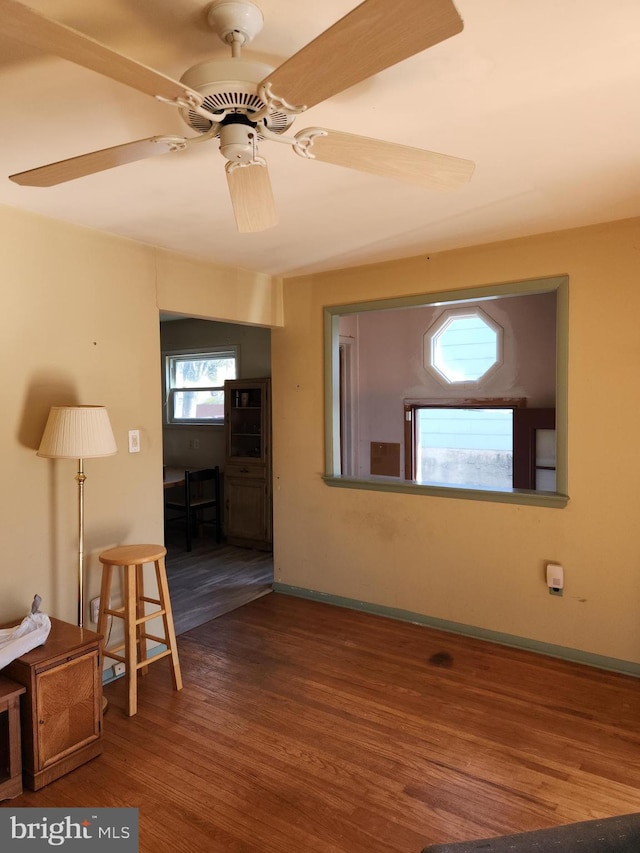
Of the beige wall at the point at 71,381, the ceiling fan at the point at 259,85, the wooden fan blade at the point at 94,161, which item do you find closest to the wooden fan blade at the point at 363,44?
the ceiling fan at the point at 259,85

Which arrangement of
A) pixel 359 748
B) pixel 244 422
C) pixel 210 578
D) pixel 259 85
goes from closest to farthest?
1. pixel 259 85
2. pixel 359 748
3. pixel 210 578
4. pixel 244 422

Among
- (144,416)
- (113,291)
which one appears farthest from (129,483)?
(113,291)

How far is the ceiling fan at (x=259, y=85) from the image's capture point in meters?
0.98

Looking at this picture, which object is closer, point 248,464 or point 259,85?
point 259,85

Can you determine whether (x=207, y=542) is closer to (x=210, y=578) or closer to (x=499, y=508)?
(x=210, y=578)

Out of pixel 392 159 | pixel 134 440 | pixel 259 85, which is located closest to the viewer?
pixel 259 85

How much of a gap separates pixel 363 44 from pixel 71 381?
2.32m

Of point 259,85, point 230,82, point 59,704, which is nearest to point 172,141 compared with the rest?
point 230,82

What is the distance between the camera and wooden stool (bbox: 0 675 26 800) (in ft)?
6.71

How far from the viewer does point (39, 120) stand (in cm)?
175

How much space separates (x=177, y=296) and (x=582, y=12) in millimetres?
2618

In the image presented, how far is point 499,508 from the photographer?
3.35m

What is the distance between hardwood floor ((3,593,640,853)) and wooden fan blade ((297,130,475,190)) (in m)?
2.18

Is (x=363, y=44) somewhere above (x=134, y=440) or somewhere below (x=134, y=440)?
above
